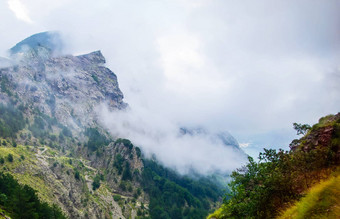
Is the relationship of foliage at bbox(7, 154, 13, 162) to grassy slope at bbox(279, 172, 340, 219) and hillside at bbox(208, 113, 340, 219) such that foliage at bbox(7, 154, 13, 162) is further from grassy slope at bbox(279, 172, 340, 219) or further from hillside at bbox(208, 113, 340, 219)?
grassy slope at bbox(279, 172, 340, 219)

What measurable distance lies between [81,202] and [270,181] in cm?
17629

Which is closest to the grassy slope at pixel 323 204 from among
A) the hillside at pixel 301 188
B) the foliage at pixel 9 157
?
the hillside at pixel 301 188

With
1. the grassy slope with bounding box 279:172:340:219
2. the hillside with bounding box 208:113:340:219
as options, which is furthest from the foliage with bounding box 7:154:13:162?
the grassy slope with bounding box 279:172:340:219

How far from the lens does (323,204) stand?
10.8 metres

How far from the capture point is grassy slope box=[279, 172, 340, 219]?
1039 cm

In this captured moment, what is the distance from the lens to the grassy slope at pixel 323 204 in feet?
34.1

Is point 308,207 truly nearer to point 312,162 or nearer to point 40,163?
point 312,162

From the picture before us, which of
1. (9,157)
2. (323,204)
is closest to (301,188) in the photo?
(323,204)

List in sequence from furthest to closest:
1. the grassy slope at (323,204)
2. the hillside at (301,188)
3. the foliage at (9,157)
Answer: the foliage at (9,157) → the hillside at (301,188) → the grassy slope at (323,204)

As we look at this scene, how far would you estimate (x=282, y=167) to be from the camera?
17.6 metres

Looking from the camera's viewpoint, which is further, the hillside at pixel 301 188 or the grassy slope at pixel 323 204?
the hillside at pixel 301 188

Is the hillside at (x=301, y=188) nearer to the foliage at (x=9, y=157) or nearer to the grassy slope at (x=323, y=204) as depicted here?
the grassy slope at (x=323, y=204)

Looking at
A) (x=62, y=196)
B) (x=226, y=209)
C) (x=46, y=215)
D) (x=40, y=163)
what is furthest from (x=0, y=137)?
(x=226, y=209)

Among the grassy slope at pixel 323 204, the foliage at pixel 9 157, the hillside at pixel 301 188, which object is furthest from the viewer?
the foliage at pixel 9 157
